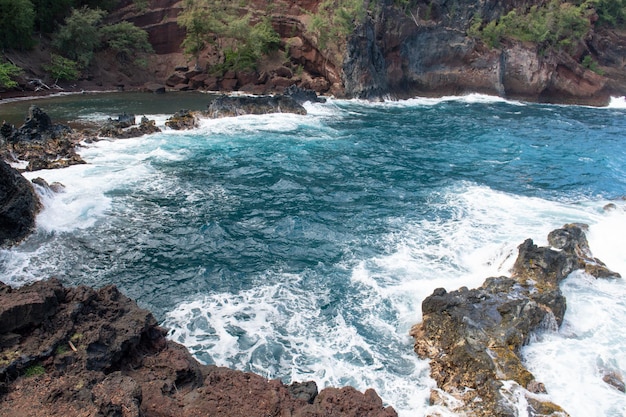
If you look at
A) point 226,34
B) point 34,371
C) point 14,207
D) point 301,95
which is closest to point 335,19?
point 301,95

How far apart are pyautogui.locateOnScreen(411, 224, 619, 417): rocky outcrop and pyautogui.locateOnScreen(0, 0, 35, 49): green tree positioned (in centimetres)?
4651

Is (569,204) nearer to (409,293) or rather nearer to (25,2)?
(409,293)

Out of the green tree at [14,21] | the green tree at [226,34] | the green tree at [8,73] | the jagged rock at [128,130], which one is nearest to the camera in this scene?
the jagged rock at [128,130]

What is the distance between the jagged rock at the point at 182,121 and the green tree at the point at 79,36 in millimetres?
21465

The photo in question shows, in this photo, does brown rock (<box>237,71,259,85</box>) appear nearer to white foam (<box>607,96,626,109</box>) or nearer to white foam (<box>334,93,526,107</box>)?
white foam (<box>334,93,526,107</box>)

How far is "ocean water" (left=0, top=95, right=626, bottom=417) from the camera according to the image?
11.1m

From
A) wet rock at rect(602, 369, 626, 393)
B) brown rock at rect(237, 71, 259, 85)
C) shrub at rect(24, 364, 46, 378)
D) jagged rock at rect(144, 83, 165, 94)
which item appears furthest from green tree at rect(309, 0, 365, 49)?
shrub at rect(24, 364, 46, 378)

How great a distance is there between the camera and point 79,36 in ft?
155

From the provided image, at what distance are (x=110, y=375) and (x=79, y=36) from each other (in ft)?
164

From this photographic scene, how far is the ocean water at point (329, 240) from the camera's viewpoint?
36.4 feet

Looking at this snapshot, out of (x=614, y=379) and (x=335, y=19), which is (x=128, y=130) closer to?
(x=335, y=19)

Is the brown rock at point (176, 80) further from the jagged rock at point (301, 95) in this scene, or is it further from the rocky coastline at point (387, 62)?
the jagged rock at point (301, 95)

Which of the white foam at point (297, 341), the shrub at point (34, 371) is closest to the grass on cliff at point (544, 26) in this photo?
the white foam at point (297, 341)

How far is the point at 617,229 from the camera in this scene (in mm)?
18453
